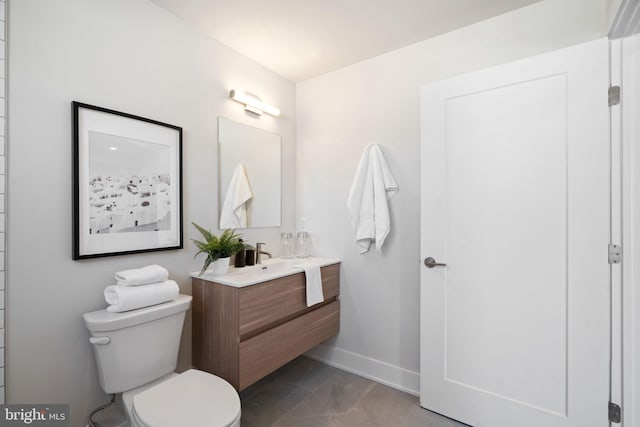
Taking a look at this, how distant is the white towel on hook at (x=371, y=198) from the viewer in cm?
215

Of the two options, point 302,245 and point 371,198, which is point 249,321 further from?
point 371,198

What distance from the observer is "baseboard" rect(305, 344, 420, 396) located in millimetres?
2127

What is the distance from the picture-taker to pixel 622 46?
4.53ft

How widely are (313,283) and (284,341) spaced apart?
418mm

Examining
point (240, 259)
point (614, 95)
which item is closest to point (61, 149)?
point (240, 259)

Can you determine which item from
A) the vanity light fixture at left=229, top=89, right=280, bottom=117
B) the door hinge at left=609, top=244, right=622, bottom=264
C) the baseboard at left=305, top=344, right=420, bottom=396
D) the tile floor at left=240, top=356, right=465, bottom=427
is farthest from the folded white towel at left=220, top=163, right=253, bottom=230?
the door hinge at left=609, top=244, right=622, bottom=264

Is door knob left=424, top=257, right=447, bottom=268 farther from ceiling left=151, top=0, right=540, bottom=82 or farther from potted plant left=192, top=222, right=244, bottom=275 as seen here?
ceiling left=151, top=0, right=540, bottom=82

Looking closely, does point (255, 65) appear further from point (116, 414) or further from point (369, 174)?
point (116, 414)

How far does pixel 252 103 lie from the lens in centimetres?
227

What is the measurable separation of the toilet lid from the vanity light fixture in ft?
5.81

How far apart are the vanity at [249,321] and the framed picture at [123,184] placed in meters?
0.40

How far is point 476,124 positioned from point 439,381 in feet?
5.05

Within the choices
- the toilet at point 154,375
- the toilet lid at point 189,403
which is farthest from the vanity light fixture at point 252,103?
the toilet lid at point 189,403

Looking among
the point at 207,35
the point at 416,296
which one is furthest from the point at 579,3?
the point at 207,35
